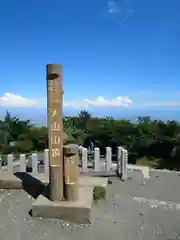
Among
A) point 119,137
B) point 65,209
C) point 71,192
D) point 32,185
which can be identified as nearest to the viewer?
point 65,209

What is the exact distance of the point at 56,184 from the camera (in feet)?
16.1

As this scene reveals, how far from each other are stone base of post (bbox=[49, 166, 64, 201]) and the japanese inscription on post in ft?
0.38

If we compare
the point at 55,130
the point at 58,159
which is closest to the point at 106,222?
the point at 58,159

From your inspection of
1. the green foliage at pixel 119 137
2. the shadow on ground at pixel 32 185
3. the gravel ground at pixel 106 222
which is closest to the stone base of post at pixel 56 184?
the gravel ground at pixel 106 222

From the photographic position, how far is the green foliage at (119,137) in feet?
39.6

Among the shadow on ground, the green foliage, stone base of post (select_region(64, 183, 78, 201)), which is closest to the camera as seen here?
stone base of post (select_region(64, 183, 78, 201))

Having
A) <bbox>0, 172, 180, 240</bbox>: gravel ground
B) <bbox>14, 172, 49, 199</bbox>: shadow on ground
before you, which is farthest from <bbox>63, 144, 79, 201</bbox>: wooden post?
<bbox>14, 172, 49, 199</bbox>: shadow on ground

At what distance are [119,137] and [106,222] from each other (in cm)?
870

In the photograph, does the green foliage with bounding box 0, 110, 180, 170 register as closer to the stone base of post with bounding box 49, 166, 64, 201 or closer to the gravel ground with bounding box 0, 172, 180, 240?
the gravel ground with bounding box 0, 172, 180, 240

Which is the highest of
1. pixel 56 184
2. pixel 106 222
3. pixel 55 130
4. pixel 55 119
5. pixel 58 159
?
pixel 55 119

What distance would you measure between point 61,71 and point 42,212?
268 centimetres

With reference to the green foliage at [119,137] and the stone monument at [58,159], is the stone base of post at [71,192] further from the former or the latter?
the green foliage at [119,137]

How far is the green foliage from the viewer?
12.1 meters

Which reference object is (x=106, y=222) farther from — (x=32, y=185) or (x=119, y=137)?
(x=119, y=137)
